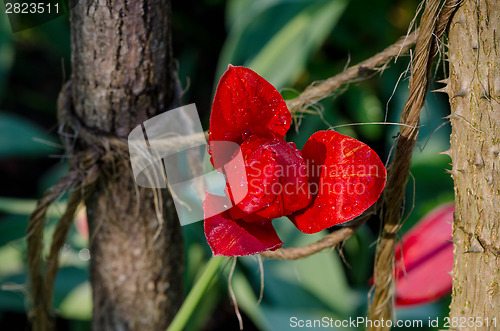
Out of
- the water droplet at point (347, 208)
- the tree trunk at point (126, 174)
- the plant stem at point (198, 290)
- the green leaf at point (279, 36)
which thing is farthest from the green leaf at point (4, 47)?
the water droplet at point (347, 208)

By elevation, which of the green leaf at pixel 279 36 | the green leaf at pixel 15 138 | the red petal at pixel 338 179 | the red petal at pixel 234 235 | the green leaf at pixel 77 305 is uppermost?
the green leaf at pixel 279 36

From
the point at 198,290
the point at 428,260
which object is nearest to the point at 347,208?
the point at 198,290

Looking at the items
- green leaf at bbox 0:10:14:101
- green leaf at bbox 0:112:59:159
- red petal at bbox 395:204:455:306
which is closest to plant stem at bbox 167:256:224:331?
red petal at bbox 395:204:455:306

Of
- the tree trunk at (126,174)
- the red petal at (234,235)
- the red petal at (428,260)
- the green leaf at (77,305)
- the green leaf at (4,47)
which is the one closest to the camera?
the red petal at (234,235)

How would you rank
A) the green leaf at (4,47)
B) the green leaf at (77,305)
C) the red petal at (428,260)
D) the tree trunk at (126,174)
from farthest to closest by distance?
the green leaf at (4,47)
the green leaf at (77,305)
the red petal at (428,260)
the tree trunk at (126,174)

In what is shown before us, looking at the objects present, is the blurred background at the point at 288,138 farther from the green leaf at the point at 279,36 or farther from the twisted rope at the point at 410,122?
the twisted rope at the point at 410,122

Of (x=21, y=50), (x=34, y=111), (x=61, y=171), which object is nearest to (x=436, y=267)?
(x=61, y=171)

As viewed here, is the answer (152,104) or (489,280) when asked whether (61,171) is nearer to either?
(152,104)
